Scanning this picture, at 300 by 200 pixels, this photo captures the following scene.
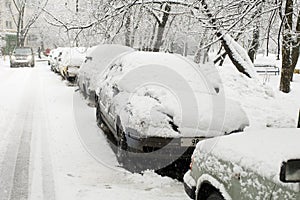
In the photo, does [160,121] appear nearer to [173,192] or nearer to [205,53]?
[173,192]

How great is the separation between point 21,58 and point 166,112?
28.4 meters

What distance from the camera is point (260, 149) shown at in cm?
336

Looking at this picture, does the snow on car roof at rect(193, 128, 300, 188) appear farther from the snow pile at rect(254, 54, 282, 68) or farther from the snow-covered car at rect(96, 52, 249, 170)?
the snow pile at rect(254, 54, 282, 68)

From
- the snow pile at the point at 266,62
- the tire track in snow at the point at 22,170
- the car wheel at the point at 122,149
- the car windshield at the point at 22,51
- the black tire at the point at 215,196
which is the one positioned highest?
the car windshield at the point at 22,51

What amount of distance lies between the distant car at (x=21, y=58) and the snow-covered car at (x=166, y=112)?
1031 inches

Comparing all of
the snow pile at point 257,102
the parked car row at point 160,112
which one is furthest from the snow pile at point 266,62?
the parked car row at point 160,112

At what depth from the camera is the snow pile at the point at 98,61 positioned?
38.8ft

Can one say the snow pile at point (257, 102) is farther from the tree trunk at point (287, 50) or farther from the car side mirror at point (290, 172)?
the car side mirror at point (290, 172)

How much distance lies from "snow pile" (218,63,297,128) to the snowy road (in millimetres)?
2076

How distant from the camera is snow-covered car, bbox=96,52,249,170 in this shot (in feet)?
19.2

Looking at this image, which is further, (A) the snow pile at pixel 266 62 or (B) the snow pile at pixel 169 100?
(A) the snow pile at pixel 266 62

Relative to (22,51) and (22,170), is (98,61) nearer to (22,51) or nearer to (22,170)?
(22,170)

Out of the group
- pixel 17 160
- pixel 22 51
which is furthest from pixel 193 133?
Answer: pixel 22 51

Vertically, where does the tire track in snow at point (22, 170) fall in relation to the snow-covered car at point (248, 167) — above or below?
below
